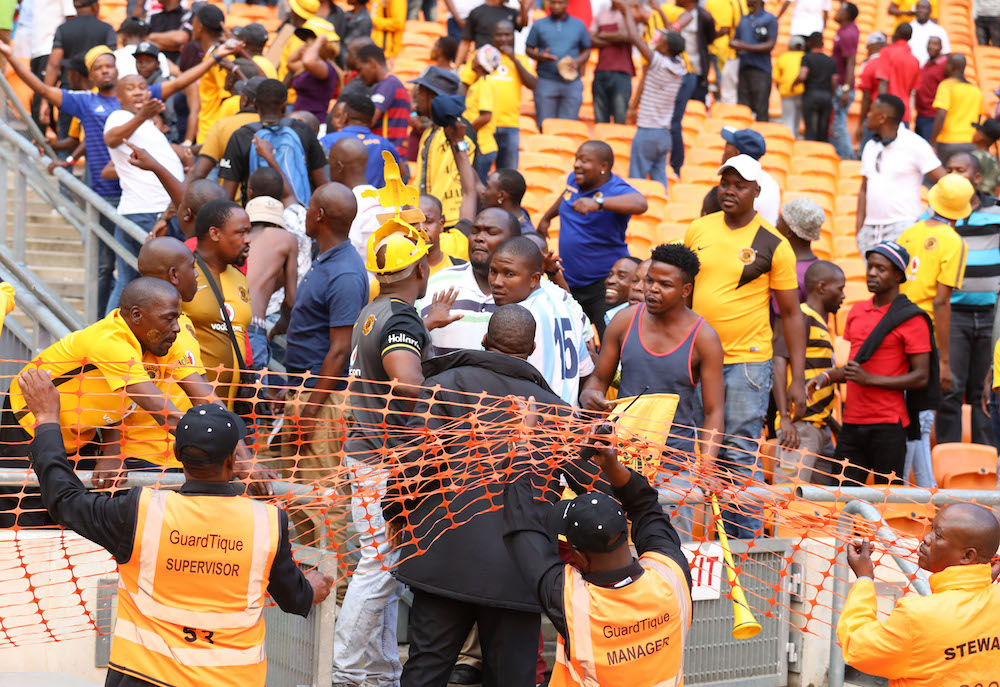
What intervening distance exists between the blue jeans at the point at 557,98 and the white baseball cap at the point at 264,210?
619 centimetres

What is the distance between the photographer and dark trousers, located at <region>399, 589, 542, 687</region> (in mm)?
4762

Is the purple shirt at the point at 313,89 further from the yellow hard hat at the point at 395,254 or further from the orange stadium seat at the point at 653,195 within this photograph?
the yellow hard hat at the point at 395,254

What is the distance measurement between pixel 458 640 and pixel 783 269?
10.4 ft

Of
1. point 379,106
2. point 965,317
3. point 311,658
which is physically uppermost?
point 379,106

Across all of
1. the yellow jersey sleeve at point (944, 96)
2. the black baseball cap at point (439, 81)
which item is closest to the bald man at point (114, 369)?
the black baseball cap at point (439, 81)

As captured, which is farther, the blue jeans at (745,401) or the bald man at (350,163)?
the bald man at (350,163)

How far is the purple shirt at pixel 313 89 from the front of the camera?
10586 mm

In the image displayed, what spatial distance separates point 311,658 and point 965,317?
231 inches

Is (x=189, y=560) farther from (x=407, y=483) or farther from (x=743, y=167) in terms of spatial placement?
(x=743, y=167)

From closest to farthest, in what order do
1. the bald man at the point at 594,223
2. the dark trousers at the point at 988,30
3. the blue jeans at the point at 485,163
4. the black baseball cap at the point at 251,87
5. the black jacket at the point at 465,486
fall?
the black jacket at the point at 465,486, the bald man at the point at 594,223, the black baseball cap at the point at 251,87, the blue jeans at the point at 485,163, the dark trousers at the point at 988,30

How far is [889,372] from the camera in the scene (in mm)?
7543

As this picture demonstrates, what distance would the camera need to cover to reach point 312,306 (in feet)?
20.7

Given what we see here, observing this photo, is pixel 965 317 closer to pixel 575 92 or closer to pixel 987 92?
pixel 575 92

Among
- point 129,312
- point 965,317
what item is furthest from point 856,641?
point 965,317
